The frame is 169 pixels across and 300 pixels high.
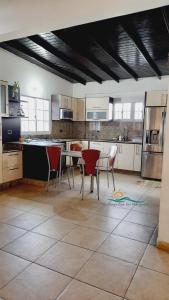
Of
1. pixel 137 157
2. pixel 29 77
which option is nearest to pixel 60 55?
pixel 29 77

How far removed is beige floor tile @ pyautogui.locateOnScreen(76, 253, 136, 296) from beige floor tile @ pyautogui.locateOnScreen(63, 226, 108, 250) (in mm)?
205

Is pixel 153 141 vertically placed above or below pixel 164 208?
above

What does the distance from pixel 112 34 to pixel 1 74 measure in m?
2.42

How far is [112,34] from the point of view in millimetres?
3586

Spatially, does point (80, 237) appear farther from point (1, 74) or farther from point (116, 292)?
point (1, 74)

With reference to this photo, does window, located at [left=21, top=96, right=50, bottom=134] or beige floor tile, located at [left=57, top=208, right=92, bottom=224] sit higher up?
window, located at [left=21, top=96, right=50, bottom=134]

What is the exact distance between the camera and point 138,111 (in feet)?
19.8

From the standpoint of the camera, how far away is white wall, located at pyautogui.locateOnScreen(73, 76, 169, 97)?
570 centimetres

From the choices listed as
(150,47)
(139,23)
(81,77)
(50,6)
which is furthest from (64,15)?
(81,77)

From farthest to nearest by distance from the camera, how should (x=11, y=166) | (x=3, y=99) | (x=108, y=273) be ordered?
(x=11, y=166), (x=3, y=99), (x=108, y=273)

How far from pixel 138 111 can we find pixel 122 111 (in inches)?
18.7

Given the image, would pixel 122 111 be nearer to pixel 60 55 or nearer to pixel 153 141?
pixel 153 141

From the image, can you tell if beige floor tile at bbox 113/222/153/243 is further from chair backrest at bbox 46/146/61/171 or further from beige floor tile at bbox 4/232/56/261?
chair backrest at bbox 46/146/61/171

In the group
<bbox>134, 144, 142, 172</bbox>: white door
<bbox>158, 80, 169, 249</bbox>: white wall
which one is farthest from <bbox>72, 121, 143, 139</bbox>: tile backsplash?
<bbox>158, 80, 169, 249</bbox>: white wall
